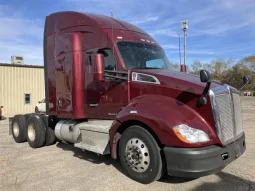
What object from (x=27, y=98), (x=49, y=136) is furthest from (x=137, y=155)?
(x=27, y=98)

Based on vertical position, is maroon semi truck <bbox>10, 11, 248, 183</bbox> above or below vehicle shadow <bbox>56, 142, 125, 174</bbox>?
above

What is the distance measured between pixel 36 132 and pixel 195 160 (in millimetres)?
5274

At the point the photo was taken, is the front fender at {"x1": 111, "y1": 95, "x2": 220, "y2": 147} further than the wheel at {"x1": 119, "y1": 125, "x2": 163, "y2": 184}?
No

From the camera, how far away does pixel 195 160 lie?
421cm

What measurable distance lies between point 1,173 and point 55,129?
7.08 feet

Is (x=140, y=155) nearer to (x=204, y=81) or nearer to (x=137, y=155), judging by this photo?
(x=137, y=155)

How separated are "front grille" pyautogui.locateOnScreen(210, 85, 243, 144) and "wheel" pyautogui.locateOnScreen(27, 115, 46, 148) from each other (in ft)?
17.2

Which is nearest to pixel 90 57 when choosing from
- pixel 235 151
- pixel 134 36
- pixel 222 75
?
pixel 134 36

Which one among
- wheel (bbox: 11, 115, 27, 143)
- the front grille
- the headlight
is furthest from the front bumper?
wheel (bbox: 11, 115, 27, 143)

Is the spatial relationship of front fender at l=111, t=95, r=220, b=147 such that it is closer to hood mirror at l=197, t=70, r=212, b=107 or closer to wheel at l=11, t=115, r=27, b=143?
hood mirror at l=197, t=70, r=212, b=107

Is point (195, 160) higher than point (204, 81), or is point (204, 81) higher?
point (204, 81)

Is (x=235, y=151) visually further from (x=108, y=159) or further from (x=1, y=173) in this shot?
(x=1, y=173)

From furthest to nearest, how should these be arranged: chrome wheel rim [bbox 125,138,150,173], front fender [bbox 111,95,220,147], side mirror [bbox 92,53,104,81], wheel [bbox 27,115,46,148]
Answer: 1. wheel [bbox 27,115,46,148]
2. side mirror [bbox 92,53,104,81]
3. chrome wheel rim [bbox 125,138,150,173]
4. front fender [bbox 111,95,220,147]

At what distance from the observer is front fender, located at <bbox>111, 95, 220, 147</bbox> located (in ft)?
14.5
